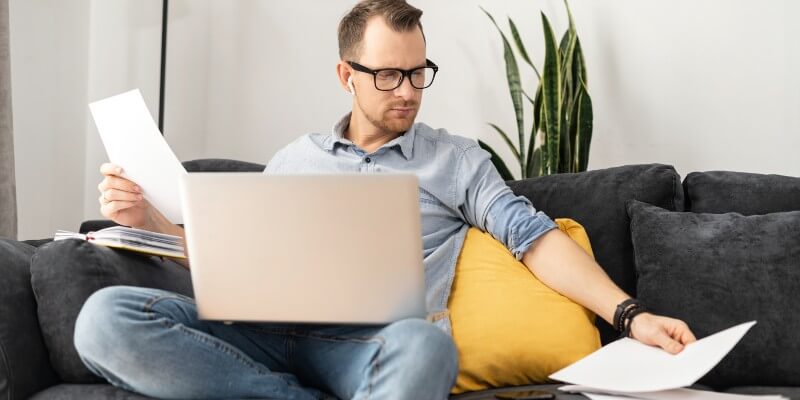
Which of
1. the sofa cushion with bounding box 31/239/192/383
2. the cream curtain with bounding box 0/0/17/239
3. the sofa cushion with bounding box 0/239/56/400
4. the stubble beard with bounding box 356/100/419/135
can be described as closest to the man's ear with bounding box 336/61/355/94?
the stubble beard with bounding box 356/100/419/135

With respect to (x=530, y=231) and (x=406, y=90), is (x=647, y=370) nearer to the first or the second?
(x=530, y=231)

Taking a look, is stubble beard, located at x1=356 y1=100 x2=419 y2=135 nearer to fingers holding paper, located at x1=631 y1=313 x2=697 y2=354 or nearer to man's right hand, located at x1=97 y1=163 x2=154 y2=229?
man's right hand, located at x1=97 y1=163 x2=154 y2=229

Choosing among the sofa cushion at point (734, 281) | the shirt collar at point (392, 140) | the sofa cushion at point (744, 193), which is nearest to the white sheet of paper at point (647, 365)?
the sofa cushion at point (734, 281)

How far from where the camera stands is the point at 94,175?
3158 mm

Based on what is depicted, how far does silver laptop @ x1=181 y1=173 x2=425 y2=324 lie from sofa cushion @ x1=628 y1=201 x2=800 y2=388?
0.68 metres

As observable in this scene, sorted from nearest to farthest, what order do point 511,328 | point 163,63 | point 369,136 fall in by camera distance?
point 511,328 → point 369,136 → point 163,63

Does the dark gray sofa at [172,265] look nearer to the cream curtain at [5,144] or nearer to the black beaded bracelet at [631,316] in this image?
the black beaded bracelet at [631,316]

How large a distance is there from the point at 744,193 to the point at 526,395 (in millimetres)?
809

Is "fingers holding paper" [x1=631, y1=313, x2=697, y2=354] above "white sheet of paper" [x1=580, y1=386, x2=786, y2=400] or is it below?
above

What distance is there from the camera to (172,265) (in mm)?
1840

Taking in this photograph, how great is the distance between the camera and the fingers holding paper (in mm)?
1484

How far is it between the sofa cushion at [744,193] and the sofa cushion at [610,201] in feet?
0.17

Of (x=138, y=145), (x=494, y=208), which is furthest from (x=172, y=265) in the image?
(x=494, y=208)

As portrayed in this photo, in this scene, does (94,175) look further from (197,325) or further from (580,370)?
(580,370)
